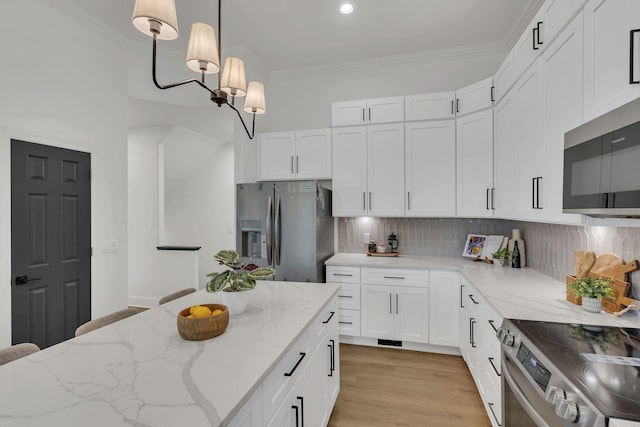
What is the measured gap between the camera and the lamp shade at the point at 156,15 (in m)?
1.21

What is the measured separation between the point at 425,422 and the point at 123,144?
152 inches

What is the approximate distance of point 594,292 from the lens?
159cm

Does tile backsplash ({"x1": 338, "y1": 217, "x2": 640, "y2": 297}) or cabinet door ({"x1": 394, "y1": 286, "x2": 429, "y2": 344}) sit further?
cabinet door ({"x1": 394, "y1": 286, "x2": 429, "y2": 344})

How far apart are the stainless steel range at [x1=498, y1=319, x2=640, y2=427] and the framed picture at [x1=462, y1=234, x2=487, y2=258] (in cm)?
190

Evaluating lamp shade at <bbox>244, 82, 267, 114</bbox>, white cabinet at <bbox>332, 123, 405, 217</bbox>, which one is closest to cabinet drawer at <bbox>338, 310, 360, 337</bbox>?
white cabinet at <bbox>332, 123, 405, 217</bbox>

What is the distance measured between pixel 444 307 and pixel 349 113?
7.63 feet

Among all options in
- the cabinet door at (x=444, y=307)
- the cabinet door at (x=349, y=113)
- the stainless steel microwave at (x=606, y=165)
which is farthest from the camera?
the cabinet door at (x=349, y=113)

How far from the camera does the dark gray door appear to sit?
2.38m

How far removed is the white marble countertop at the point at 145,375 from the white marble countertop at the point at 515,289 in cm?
123

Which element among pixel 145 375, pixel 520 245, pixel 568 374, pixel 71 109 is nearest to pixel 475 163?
pixel 520 245

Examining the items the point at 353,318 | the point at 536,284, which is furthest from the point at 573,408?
the point at 353,318

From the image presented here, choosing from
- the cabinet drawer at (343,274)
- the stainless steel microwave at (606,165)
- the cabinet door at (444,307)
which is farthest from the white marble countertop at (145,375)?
the cabinet door at (444,307)

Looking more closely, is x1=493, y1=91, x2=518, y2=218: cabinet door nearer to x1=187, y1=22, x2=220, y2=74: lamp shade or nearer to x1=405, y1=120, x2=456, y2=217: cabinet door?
x1=405, y1=120, x2=456, y2=217: cabinet door

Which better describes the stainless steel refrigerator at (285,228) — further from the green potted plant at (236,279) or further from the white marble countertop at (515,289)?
the green potted plant at (236,279)
